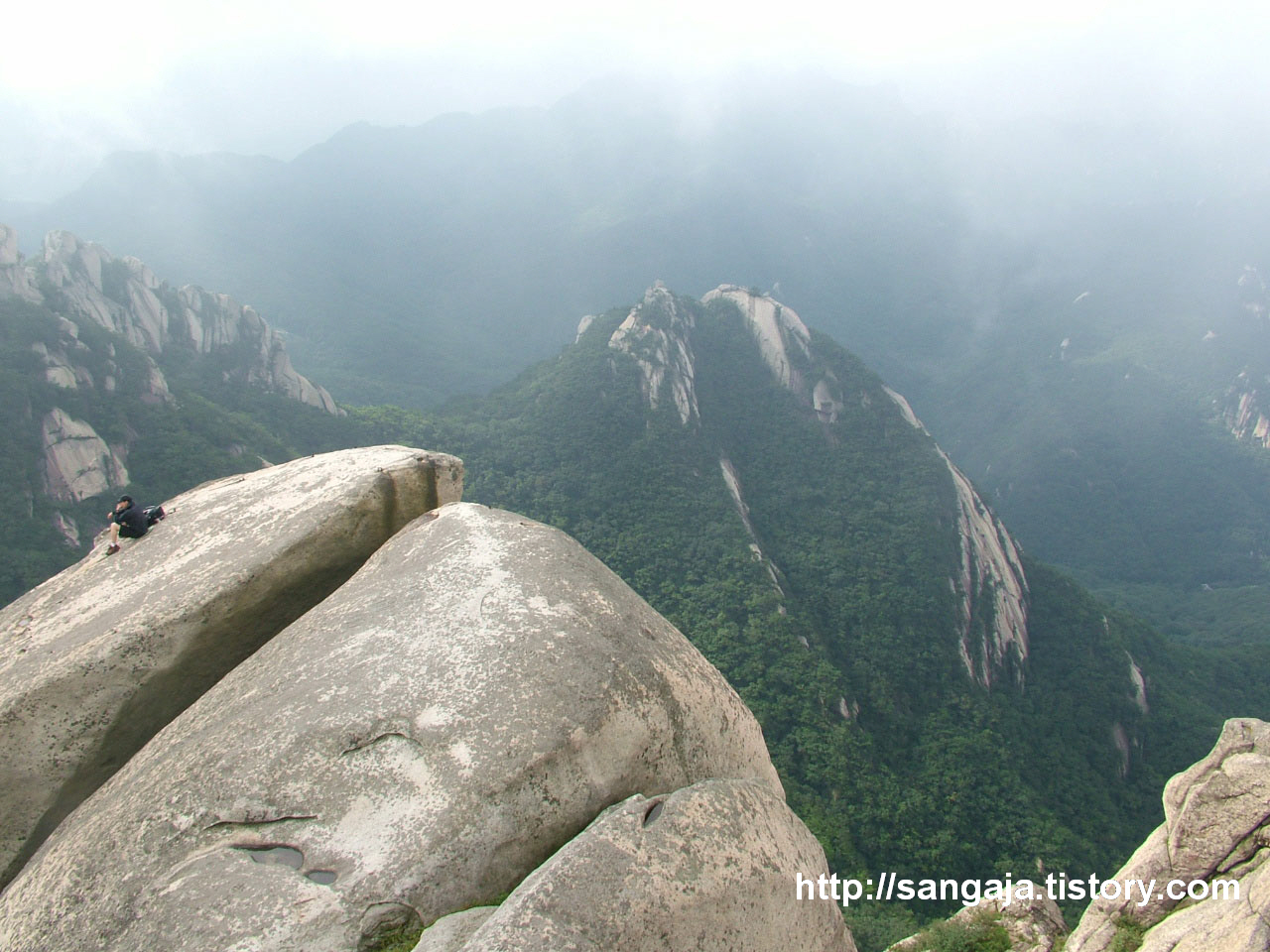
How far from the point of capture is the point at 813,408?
68688 mm

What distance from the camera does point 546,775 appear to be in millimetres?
4895

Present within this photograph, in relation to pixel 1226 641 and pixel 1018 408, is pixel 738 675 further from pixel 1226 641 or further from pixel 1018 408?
pixel 1018 408

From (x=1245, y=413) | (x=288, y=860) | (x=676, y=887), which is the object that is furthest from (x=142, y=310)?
(x=1245, y=413)

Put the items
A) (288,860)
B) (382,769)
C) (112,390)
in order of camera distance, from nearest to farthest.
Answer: (288,860), (382,769), (112,390)

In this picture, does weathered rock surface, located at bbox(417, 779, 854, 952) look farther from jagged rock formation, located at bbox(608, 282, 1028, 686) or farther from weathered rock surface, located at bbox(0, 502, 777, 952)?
jagged rock formation, located at bbox(608, 282, 1028, 686)

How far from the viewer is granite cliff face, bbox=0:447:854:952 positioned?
416 centimetres

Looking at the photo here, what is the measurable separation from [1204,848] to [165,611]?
12.6 metres

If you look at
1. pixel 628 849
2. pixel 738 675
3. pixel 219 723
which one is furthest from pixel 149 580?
pixel 738 675

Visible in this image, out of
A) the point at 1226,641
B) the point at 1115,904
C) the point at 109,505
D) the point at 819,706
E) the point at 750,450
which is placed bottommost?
the point at 1226,641

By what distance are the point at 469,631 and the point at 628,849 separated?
6.96 feet

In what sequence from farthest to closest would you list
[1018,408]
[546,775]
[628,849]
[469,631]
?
[1018,408] < [469,631] < [546,775] < [628,849]

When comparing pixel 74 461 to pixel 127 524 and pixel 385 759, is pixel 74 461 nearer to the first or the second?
pixel 127 524

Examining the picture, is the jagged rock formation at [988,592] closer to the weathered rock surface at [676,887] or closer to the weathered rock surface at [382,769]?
the weathered rock surface at [676,887]

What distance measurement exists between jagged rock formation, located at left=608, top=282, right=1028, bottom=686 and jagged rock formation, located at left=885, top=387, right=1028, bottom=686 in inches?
3.5
